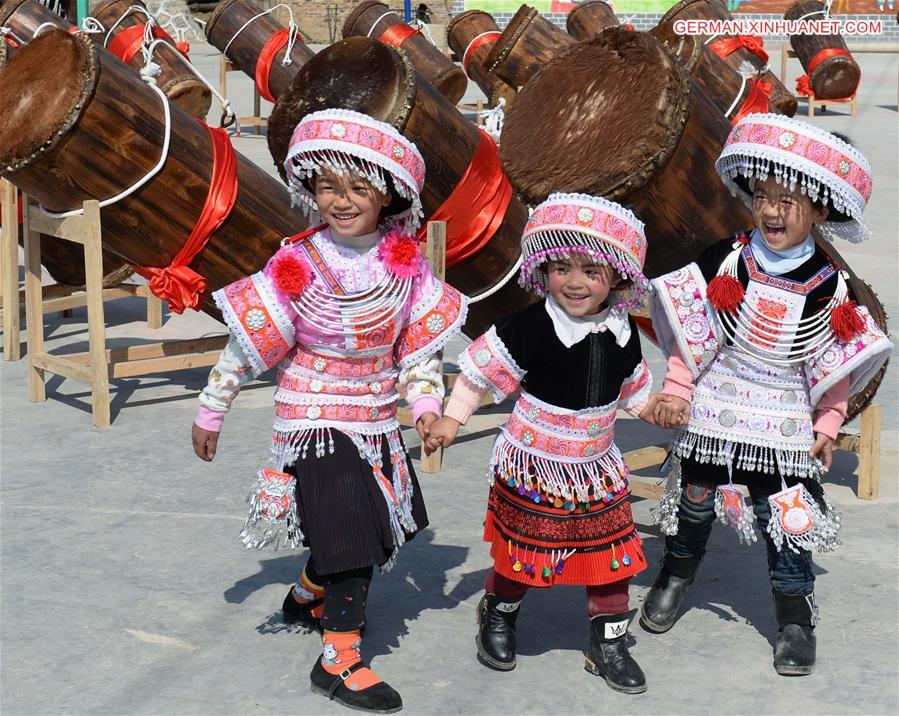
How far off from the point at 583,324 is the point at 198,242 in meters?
2.46

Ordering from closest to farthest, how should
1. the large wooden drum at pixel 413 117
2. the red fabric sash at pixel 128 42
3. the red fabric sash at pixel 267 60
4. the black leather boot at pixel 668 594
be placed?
the black leather boot at pixel 668 594
the large wooden drum at pixel 413 117
the red fabric sash at pixel 128 42
the red fabric sash at pixel 267 60

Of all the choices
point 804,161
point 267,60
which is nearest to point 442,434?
point 804,161

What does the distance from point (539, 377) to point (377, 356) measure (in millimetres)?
395

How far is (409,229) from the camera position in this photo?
3.15 meters

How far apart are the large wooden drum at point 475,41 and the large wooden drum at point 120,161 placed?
8416 mm

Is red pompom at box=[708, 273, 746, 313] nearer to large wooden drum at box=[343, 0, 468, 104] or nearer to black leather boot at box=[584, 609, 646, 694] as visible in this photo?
black leather boot at box=[584, 609, 646, 694]

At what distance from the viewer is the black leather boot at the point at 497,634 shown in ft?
10.3

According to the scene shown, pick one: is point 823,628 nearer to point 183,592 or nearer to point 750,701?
point 750,701

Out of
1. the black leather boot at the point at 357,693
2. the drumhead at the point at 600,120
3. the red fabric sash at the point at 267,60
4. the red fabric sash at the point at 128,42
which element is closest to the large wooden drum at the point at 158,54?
the red fabric sash at the point at 128,42

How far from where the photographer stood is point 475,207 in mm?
4777

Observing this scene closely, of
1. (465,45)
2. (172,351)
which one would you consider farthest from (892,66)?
(172,351)

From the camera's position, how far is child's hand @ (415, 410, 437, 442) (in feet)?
9.80

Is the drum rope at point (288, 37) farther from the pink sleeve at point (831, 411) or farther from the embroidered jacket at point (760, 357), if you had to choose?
the pink sleeve at point (831, 411)

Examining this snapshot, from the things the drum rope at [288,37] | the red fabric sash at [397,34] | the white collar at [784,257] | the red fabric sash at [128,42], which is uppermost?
the white collar at [784,257]
